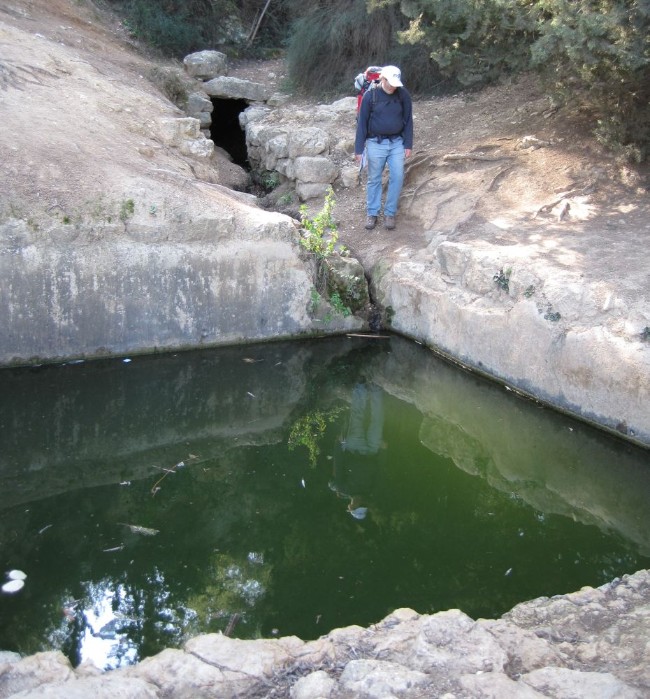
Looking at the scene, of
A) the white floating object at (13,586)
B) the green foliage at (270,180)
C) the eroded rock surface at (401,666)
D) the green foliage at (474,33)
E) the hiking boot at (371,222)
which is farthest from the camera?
the green foliage at (270,180)

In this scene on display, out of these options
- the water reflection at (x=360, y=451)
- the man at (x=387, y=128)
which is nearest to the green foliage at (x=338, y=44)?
the man at (x=387, y=128)

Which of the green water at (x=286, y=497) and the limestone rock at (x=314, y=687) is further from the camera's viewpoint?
the green water at (x=286, y=497)

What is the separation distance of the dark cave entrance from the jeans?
14.1ft

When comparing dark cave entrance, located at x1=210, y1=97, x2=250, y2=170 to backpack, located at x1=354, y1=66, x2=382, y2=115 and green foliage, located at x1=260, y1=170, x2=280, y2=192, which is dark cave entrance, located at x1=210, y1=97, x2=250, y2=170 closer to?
green foliage, located at x1=260, y1=170, x2=280, y2=192

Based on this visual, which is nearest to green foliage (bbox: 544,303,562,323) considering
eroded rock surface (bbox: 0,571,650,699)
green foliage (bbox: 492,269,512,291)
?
green foliage (bbox: 492,269,512,291)

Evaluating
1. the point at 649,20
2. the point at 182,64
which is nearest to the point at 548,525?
the point at 649,20

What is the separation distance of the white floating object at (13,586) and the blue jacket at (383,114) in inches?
209

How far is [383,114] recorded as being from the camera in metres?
8.11

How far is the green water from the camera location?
4621 millimetres

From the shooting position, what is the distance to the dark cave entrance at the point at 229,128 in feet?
41.8

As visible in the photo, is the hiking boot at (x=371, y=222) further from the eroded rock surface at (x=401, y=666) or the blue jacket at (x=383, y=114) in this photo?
the eroded rock surface at (x=401, y=666)

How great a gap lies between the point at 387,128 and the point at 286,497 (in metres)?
4.16

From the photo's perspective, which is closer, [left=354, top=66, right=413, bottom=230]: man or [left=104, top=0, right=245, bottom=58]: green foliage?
[left=354, top=66, right=413, bottom=230]: man

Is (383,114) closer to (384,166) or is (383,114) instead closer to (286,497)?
(384,166)
